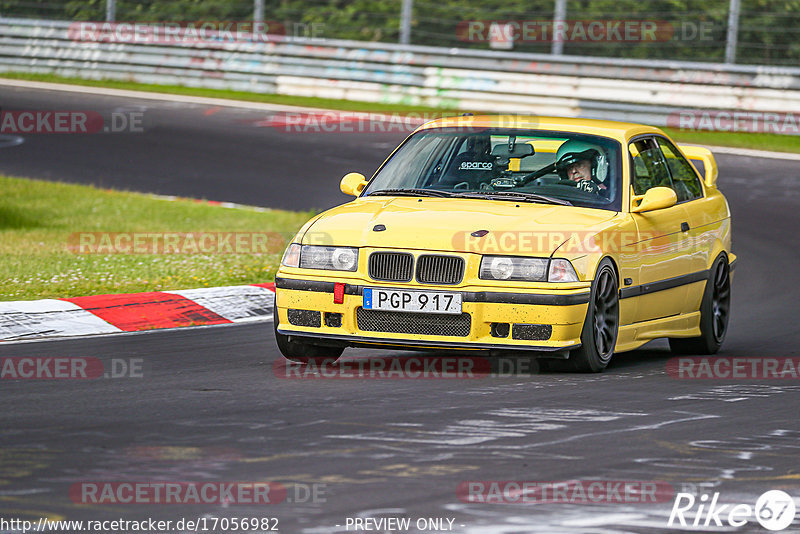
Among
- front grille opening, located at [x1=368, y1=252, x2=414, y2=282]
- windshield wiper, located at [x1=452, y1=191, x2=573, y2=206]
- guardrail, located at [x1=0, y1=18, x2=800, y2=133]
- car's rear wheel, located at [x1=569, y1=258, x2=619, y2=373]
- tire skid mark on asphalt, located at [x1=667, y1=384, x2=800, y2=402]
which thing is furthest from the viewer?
guardrail, located at [x1=0, y1=18, x2=800, y2=133]

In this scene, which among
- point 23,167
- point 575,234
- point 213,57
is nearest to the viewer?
point 575,234

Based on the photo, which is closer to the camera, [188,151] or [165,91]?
[188,151]

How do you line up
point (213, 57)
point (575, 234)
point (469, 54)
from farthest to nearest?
1. point (213, 57)
2. point (469, 54)
3. point (575, 234)

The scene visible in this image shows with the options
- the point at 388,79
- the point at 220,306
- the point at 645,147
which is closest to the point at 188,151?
the point at 388,79

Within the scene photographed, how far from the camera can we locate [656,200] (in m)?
8.83

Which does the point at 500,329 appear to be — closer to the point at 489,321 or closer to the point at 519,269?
the point at 489,321

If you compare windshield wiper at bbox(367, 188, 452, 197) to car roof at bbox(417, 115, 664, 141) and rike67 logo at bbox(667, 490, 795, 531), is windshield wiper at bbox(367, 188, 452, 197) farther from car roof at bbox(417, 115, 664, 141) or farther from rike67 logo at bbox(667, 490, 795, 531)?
rike67 logo at bbox(667, 490, 795, 531)

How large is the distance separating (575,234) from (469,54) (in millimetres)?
17431

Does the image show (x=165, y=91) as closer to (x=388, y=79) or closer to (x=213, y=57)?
(x=213, y=57)

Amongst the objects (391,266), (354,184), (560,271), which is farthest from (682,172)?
(391,266)

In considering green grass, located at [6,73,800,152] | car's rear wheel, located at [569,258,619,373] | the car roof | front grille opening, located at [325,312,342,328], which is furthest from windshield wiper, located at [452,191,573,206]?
green grass, located at [6,73,800,152]

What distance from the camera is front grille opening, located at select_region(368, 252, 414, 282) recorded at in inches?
314

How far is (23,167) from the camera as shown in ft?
64.3

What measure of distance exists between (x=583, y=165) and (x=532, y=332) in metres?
1.60
